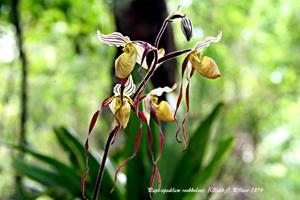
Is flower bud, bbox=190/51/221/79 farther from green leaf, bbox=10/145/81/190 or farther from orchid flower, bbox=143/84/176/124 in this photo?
green leaf, bbox=10/145/81/190

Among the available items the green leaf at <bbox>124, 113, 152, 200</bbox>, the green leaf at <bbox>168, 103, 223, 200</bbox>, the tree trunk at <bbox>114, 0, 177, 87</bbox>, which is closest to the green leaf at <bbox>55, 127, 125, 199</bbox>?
the green leaf at <bbox>124, 113, 152, 200</bbox>

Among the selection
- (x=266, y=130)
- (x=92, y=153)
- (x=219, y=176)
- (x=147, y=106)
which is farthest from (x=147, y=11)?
(x=266, y=130)

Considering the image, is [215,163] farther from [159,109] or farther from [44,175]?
[159,109]

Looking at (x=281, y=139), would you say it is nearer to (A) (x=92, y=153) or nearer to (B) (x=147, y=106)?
(A) (x=92, y=153)

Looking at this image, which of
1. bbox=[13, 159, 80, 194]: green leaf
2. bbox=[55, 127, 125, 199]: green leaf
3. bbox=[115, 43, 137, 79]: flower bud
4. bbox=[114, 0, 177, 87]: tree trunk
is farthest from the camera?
bbox=[114, 0, 177, 87]: tree trunk

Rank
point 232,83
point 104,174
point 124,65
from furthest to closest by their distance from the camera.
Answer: point 232,83, point 104,174, point 124,65

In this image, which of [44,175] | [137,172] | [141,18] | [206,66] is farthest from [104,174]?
[206,66]
